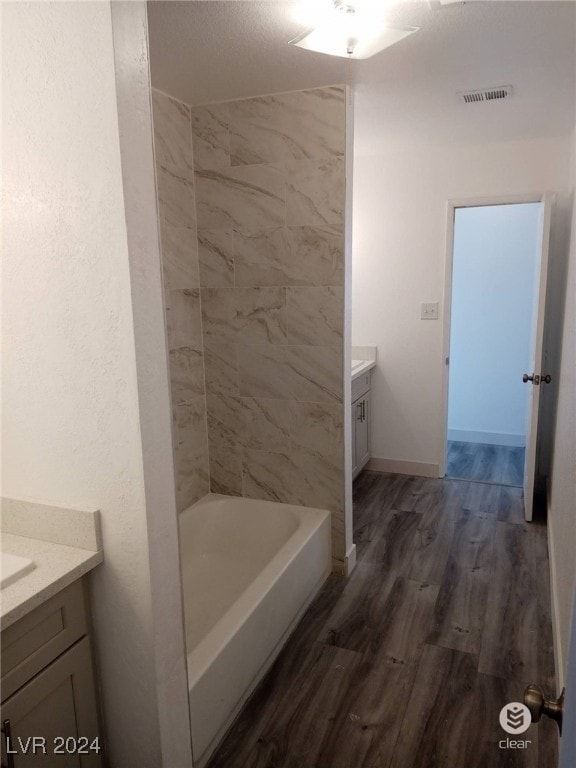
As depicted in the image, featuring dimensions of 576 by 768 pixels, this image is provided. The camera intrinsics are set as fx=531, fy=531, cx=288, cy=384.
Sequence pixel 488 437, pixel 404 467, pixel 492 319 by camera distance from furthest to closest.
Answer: pixel 488 437 → pixel 492 319 → pixel 404 467

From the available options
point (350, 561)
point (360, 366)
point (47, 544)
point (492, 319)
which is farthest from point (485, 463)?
point (47, 544)

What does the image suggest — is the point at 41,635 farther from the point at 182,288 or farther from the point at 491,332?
the point at 491,332

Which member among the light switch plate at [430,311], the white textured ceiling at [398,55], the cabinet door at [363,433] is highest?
the white textured ceiling at [398,55]

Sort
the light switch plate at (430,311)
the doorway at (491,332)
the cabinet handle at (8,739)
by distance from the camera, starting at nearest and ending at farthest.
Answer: the cabinet handle at (8,739) → the light switch plate at (430,311) → the doorway at (491,332)

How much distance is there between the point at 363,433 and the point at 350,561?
1381 millimetres

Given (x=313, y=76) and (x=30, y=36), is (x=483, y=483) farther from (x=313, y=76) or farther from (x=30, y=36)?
(x=30, y=36)

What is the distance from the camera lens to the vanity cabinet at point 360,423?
3.82m

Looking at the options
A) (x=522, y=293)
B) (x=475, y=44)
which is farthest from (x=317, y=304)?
(x=522, y=293)

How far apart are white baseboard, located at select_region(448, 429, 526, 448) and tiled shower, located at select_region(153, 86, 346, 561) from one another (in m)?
2.79

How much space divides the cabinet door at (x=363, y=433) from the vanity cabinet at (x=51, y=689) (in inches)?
109

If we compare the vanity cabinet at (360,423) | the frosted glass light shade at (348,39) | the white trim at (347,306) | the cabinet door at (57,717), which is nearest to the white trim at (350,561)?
the white trim at (347,306)

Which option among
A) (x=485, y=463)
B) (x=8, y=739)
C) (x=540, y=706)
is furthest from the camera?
(x=485, y=463)

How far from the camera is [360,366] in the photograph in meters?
3.90

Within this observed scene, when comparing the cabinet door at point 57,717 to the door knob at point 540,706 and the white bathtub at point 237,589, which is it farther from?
the door knob at point 540,706
